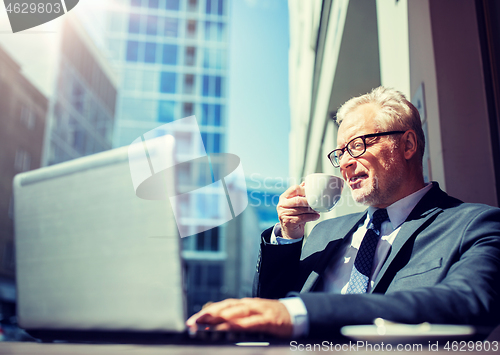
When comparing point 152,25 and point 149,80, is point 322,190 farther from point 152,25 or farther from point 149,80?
point 152,25

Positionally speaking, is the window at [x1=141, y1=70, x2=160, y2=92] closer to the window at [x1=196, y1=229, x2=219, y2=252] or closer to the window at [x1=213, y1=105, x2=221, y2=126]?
the window at [x1=213, y1=105, x2=221, y2=126]

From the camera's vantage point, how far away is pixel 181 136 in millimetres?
22328

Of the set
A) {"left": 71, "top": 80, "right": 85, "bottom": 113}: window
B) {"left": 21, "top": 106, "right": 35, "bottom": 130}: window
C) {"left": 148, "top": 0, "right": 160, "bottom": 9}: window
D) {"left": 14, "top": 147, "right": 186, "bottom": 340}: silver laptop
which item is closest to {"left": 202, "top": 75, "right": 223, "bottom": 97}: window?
{"left": 148, "top": 0, "right": 160, "bottom": 9}: window

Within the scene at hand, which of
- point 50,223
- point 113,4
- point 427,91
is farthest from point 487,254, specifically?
point 113,4

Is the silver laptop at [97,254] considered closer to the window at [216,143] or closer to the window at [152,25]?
the window at [216,143]

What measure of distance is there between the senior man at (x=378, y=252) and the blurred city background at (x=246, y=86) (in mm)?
175

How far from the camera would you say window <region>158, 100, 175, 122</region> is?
2416 cm

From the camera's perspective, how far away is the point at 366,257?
1092 mm

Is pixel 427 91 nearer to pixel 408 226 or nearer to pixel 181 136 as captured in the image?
pixel 408 226

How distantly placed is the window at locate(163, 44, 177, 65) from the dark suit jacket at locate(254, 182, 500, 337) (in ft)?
83.1

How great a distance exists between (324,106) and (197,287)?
1981cm

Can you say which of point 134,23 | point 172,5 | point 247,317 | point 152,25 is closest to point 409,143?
point 247,317

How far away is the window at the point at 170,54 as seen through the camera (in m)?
24.8

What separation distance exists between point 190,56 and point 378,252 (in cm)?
2572
